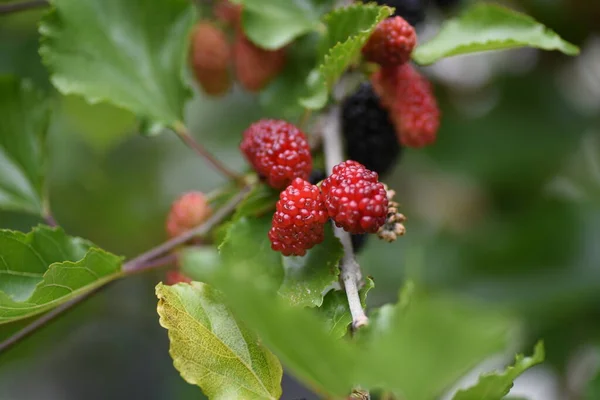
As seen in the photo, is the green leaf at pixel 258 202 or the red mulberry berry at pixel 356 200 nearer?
the red mulberry berry at pixel 356 200

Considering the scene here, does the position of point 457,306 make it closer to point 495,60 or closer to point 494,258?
point 494,258

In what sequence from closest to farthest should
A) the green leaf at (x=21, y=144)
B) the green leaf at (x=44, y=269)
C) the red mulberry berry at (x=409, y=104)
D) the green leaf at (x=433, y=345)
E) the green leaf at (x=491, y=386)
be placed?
Answer: the green leaf at (x=433, y=345) → the green leaf at (x=491, y=386) → the green leaf at (x=44, y=269) → the red mulberry berry at (x=409, y=104) → the green leaf at (x=21, y=144)

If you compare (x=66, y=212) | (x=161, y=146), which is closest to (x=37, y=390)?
(x=66, y=212)

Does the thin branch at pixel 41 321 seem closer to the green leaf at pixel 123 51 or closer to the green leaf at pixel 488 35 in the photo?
the green leaf at pixel 123 51

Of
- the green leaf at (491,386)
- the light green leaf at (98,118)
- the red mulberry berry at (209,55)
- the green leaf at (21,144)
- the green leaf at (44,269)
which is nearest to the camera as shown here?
the green leaf at (491,386)

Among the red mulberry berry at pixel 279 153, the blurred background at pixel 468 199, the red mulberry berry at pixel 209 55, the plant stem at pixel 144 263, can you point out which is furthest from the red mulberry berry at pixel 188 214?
the blurred background at pixel 468 199

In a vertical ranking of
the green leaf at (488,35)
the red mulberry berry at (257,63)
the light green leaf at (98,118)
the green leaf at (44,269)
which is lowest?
the green leaf at (44,269)
